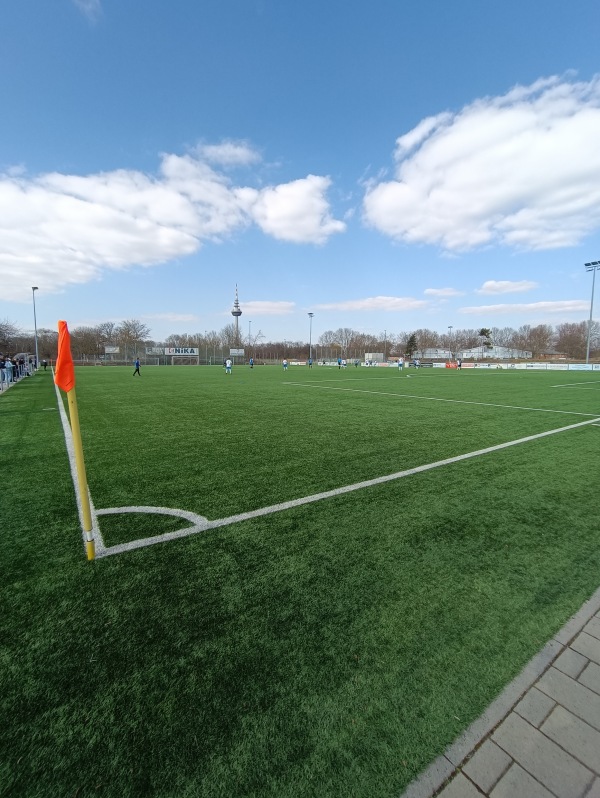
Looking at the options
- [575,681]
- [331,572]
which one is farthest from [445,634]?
[331,572]

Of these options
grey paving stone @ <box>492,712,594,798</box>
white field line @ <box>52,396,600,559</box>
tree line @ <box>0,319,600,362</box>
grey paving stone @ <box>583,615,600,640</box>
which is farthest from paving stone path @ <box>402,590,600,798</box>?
tree line @ <box>0,319,600,362</box>

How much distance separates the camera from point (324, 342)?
462 ft

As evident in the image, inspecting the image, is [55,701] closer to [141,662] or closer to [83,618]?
[141,662]

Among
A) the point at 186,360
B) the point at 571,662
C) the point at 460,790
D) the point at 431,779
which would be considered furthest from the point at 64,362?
the point at 186,360

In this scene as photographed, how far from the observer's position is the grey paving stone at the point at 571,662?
7.09ft

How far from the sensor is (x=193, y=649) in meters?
2.25

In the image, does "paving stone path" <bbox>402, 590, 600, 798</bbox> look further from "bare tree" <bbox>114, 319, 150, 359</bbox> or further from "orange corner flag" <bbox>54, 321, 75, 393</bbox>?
"bare tree" <bbox>114, 319, 150, 359</bbox>

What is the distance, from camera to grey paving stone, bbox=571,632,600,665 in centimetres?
227

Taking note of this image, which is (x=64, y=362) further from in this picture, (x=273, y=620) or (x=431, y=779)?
(x=431, y=779)

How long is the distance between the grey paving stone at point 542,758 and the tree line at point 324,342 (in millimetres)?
76845

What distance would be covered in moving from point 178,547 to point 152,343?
83.0 meters

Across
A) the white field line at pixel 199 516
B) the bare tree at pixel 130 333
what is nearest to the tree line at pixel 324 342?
the bare tree at pixel 130 333

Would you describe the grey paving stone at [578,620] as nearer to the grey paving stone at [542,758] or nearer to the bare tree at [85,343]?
the grey paving stone at [542,758]

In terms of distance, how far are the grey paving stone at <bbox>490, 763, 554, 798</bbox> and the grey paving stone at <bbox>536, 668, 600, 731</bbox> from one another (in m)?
0.52
